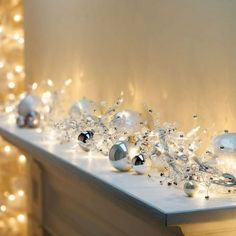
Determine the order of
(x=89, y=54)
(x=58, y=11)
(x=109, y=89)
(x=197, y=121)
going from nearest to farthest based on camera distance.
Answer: (x=197, y=121) → (x=109, y=89) → (x=89, y=54) → (x=58, y=11)

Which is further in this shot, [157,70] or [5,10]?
[5,10]

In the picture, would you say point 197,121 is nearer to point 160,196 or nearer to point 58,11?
point 160,196

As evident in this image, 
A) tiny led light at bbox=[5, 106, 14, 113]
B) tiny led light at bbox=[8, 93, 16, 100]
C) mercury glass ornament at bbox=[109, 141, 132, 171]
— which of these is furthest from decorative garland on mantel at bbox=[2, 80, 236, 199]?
tiny led light at bbox=[8, 93, 16, 100]

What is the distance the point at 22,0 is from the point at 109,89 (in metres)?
1.19

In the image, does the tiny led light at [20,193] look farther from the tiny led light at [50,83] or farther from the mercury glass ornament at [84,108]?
the mercury glass ornament at [84,108]

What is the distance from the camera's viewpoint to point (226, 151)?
146cm

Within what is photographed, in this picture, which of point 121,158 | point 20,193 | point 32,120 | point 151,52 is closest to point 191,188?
point 121,158

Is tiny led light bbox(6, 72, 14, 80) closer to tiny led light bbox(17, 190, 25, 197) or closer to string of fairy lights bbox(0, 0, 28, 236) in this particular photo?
string of fairy lights bbox(0, 0, 28, 236)

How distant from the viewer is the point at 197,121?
5.71ft

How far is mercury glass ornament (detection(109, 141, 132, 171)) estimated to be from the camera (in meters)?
1.74

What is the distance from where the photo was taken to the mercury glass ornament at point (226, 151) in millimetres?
1460

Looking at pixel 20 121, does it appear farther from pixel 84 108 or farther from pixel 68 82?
pixel 84 108

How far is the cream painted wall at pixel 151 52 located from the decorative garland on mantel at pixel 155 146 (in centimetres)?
7

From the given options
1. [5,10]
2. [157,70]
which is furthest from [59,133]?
[5,10]
